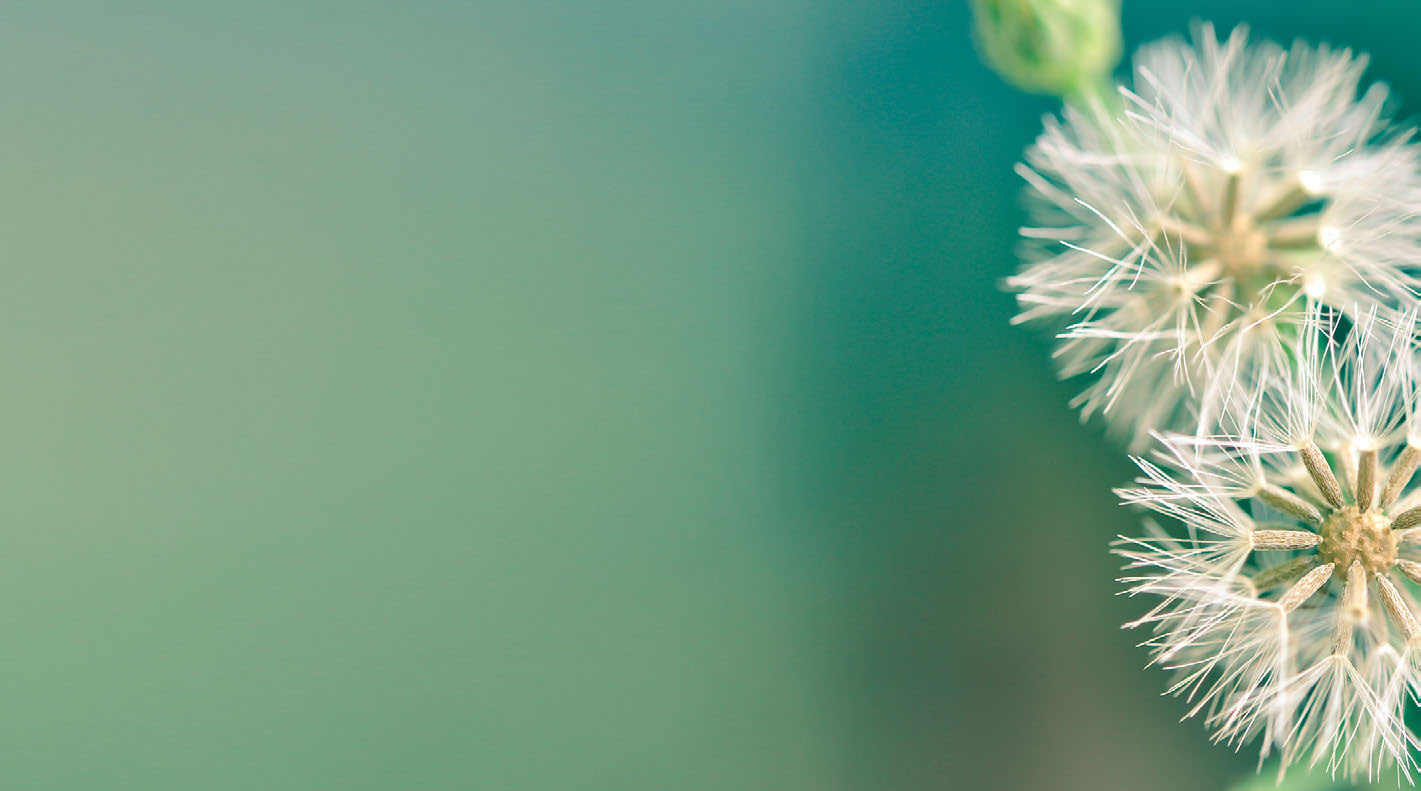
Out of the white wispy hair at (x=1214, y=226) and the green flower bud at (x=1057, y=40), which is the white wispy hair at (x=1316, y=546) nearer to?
the white wispy hair at (x=1214, y=226)

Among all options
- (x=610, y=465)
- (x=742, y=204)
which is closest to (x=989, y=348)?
(x=742, y=204)

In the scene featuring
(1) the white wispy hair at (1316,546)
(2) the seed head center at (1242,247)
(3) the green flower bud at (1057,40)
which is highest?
(3) the green flower bud at (1057,40)

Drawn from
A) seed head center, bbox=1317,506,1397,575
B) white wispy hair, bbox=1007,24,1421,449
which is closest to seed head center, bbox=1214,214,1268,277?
white wispy hair, bbox=1007,24,1421,449

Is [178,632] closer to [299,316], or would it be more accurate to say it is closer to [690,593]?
[299,316]

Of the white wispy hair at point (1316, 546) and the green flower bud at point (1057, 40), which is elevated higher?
the green flower bud at point (1057, 40)

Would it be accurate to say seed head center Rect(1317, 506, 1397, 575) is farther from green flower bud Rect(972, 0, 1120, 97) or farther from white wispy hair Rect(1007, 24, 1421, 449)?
green flower bud Rect(972, 0, 1120, 97)

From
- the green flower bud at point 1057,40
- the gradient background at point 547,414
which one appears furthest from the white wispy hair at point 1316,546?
the gradient background at point 547,414

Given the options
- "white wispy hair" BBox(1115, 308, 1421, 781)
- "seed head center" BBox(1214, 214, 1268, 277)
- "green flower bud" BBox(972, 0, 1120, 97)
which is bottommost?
"white wispy hair" BBox(1115, 308, 1421, 781)
